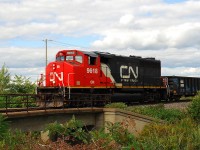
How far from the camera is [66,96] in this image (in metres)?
22.8

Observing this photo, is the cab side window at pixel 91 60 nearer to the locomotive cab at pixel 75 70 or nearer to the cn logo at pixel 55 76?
the locomotive cab at pixel 75 70

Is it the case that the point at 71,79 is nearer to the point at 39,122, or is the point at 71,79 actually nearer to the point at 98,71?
the point at 98,71

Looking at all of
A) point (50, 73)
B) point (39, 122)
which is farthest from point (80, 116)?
point (50, 73)

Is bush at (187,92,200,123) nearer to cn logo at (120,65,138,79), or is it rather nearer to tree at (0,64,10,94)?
cn logo at (120,65,138,79)

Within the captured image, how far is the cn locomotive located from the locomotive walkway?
96 cm

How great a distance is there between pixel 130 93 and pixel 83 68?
6162 millimetres

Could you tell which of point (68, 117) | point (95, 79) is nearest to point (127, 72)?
point (95, 79)

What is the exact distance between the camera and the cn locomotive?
77.2 feet

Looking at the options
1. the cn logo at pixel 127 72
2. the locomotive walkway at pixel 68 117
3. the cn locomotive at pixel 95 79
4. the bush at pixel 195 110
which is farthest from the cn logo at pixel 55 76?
the bush at pixel 195 110

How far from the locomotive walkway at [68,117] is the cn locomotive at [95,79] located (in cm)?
96

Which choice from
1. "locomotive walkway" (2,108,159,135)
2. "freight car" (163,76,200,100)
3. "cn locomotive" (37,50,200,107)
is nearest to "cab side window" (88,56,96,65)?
"cn locomotive" (37,50,200,107)

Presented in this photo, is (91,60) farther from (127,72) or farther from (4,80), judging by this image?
(4,80)

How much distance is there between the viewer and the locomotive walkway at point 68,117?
676 inches

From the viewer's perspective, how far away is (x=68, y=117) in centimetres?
2055
